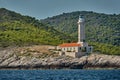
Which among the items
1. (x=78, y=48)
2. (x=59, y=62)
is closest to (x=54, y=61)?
(x=59, y=62)

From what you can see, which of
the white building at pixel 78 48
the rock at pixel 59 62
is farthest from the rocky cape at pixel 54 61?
the white building at pixel 78 48

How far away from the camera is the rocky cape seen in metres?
168

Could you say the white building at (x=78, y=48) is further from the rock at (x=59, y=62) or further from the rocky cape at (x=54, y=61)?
the rock at (x=59, y=62)

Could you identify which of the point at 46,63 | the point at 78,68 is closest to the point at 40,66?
the point at 46,63

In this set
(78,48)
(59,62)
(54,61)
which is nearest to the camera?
(59,62)

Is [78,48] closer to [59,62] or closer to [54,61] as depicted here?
[59,62]

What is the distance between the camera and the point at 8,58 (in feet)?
566

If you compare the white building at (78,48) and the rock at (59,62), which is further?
the white building at (78,48)

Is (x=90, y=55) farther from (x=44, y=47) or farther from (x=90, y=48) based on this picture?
(x=44, y=47)

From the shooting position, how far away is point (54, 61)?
16838cm

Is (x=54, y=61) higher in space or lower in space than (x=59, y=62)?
higher

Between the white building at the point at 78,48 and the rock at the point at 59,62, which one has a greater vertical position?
the white building at the point at 78,48

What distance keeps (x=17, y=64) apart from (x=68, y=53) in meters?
18.8

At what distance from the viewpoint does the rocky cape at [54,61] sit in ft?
552
